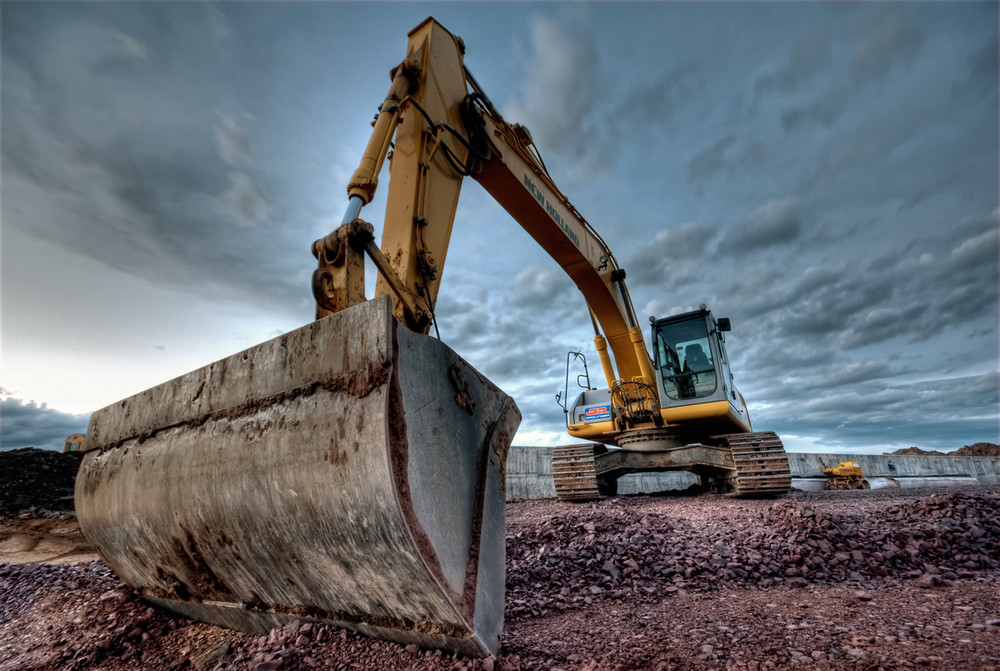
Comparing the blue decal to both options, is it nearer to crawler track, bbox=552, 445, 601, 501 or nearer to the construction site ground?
crawler track, bbox=552, 445, 601, 501

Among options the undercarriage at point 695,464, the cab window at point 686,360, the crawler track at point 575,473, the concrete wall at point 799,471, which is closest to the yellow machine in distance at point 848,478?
the concrete wall at point 799,471

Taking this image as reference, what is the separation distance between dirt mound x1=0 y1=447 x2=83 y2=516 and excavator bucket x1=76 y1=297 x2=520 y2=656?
6585 millimetres

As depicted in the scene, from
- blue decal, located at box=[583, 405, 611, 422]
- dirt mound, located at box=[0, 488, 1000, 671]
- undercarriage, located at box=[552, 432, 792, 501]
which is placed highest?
blue decal, located at box=[583, 405, 611, 422]

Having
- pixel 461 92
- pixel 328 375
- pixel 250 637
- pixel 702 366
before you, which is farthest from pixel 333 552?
pixel 702 366

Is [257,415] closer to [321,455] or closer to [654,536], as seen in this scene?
[321,455]

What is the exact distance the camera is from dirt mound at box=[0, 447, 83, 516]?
655cm

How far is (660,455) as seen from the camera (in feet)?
23.9

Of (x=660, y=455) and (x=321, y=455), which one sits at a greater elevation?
(x=660, y=455)

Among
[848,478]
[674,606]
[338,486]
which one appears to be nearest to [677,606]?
[674,606]

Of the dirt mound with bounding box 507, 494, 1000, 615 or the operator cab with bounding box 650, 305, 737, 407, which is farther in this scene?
the operator cab with bounding box 650, 305, 737, 407

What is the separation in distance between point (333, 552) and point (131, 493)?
1.28 m

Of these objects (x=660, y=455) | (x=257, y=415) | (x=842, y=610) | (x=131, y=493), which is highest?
(x=660, y=455)

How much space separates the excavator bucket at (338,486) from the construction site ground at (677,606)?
6.4 inches

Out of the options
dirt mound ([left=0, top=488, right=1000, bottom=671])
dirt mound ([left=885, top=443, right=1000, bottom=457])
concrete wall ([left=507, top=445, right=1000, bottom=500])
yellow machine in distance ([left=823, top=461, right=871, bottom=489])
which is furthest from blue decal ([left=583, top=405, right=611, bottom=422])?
dirt mound ([left=885, top=443, right=1000, bottom=457])
